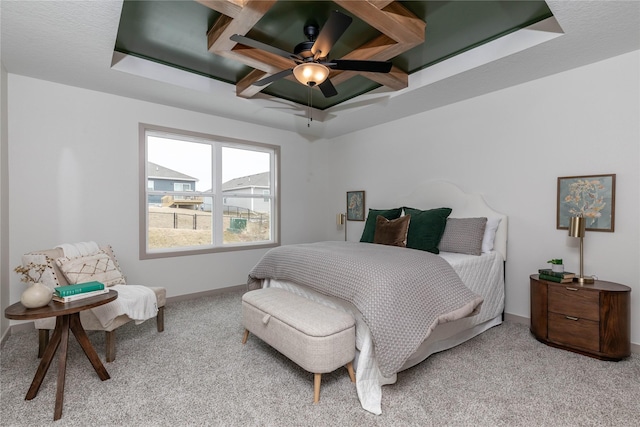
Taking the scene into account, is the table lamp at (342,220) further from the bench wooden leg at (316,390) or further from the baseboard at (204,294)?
the bench wooden leg at (316,390)

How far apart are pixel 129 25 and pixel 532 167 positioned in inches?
157

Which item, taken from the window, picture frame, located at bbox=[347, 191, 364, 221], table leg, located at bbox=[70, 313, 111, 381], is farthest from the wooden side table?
picture frame, located at bbox=[347, 191, 364, 221]

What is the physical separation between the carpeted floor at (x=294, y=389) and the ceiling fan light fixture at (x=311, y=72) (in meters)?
2.28

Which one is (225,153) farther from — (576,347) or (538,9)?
(576,347)

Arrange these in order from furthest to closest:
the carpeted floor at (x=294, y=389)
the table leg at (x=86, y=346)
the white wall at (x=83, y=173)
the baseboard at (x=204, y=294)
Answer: the baseboard at (x=204, y=294) < the white wall at (x=83, y=173) < the table leg at (x=86, y=346) < the carpeted floor at (x=294, y=389)

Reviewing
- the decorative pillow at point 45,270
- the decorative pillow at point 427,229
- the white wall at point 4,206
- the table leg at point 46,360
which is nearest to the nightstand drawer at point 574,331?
the decorative pillow at point 427,229

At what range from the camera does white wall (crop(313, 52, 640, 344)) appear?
8.55ft

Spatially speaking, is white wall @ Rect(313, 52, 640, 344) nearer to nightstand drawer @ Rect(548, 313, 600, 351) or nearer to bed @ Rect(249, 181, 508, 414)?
bed @ Rect(249, 181, 508, 414)

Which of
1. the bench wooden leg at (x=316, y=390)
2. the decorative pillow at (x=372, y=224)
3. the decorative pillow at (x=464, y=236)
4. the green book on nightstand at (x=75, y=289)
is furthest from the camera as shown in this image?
the decorative pillow at (x=372, y=224)

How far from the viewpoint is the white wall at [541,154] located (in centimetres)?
261

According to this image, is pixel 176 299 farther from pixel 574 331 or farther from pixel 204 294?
pixel 574 331

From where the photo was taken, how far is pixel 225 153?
453 cm

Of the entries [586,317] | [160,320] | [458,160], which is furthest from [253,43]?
[586,317]

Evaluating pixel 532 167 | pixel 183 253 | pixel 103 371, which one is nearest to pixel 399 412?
pixel 103 371
